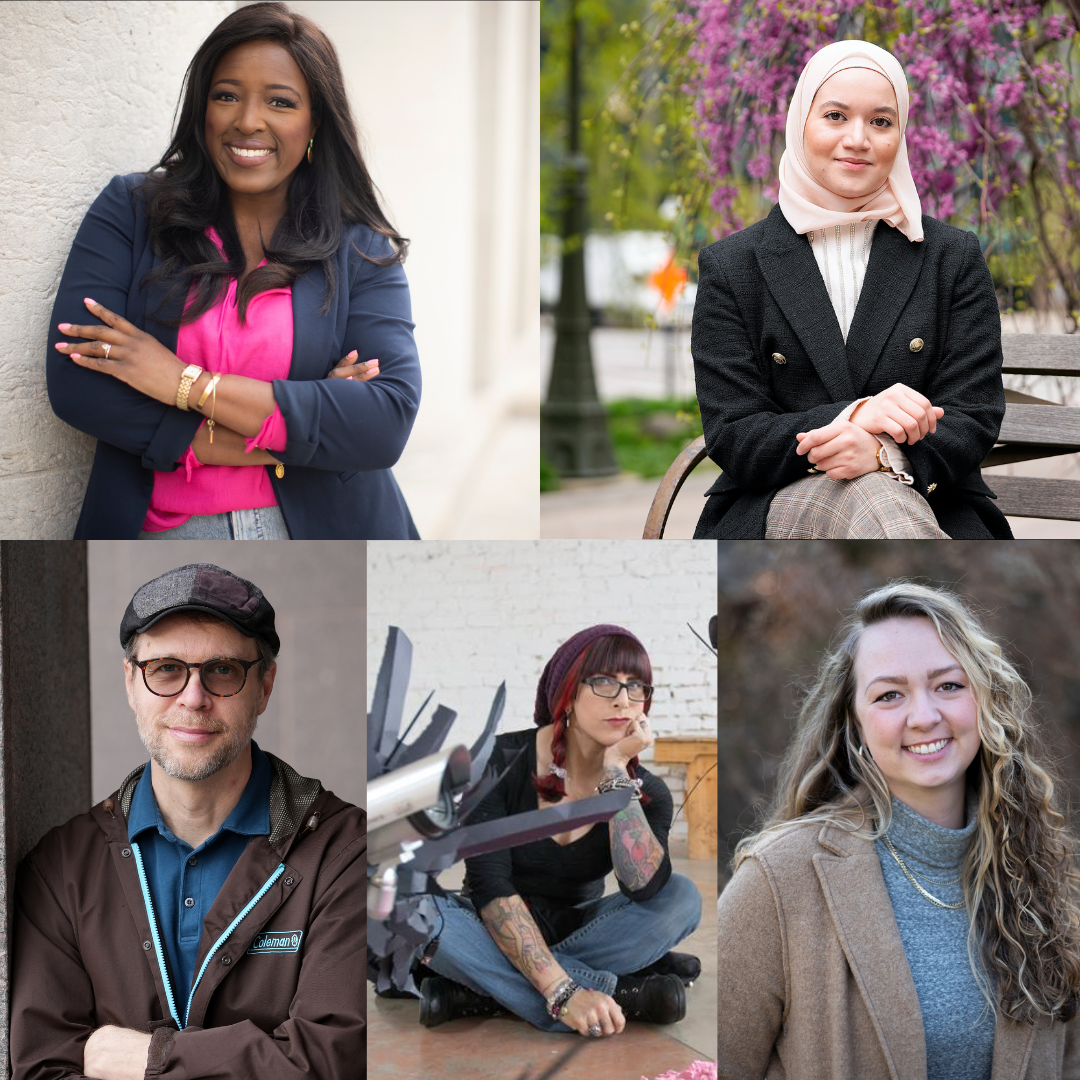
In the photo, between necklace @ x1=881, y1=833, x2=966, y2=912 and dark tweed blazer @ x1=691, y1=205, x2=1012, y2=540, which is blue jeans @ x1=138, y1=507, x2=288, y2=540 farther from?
necklace @ x1=881, y1=833, x2=966, y2=912

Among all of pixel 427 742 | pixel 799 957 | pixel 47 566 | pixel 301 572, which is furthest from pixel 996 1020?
pixel 47 566

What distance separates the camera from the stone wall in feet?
10.0

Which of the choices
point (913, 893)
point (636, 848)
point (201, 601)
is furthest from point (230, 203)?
point (913, 893)

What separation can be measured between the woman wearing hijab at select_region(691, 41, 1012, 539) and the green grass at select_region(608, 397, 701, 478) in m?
7.27

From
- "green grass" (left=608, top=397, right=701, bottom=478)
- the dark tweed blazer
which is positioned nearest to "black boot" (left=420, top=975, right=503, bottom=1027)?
the dark tweed blazer

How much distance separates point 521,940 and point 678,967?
316 mm

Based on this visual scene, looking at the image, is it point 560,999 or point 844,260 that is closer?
point 560,999

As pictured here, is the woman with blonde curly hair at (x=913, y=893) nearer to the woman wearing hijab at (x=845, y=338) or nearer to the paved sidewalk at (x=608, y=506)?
the woman wearing hijab at (x=845, y=338)

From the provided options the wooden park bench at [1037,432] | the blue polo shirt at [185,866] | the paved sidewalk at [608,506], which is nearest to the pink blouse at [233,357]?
the blue polo shirt at [185,866]

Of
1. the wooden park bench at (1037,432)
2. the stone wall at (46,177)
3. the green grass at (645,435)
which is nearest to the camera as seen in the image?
the stone wall at (46,177)

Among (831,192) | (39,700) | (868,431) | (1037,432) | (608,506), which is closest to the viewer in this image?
(868,431)

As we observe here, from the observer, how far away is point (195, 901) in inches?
102

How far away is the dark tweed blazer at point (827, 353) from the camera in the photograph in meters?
2.70

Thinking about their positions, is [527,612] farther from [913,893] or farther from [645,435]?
[645,435]
